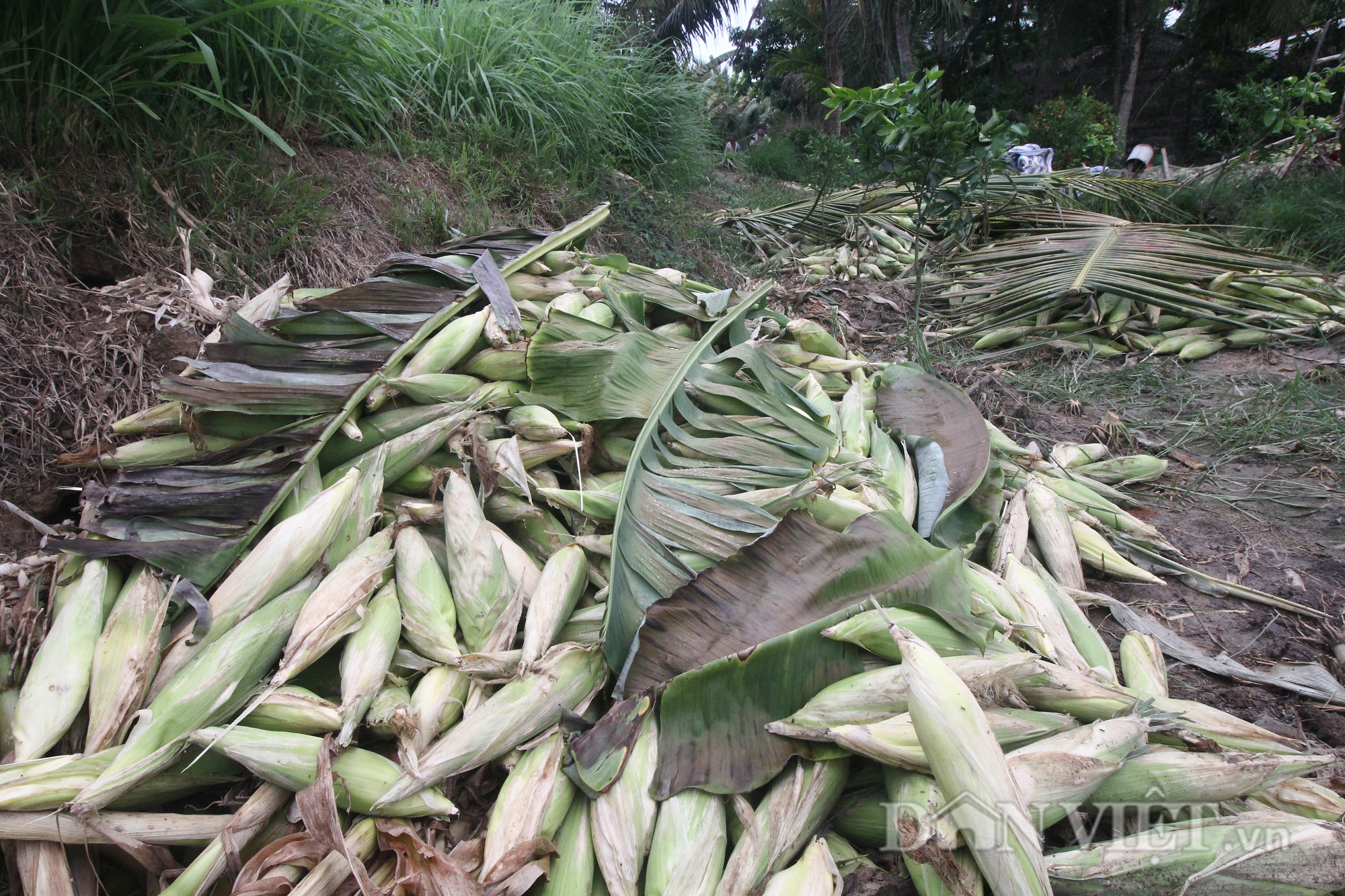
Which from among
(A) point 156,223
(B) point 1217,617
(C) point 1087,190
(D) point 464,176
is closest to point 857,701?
(B) point 1217,617

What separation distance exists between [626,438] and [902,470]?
698 millimetres

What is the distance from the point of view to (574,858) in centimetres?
86

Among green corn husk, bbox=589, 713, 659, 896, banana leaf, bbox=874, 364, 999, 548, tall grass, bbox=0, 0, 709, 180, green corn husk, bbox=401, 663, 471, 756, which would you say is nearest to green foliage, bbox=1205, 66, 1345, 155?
tall grass, bbox=0, 0, 709, 180

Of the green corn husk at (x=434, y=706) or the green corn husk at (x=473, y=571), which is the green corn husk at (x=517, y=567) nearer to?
the green corn husk at (x=473, y=571)

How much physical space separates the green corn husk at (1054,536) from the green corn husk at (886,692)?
69cm

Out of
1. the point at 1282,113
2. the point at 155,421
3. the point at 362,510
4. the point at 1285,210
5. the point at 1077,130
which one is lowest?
the point at 362,510

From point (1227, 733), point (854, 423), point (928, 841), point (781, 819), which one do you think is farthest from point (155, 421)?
point (1227, 733)

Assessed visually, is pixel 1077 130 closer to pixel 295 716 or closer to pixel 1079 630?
pixel 1079 630

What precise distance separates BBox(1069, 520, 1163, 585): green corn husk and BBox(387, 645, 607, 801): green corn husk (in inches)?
52.3

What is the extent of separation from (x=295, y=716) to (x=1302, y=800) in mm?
1302

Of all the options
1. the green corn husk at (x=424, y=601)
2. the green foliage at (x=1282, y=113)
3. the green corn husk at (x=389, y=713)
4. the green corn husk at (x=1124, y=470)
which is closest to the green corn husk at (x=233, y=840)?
the green corn husk at (x=389, y=713)

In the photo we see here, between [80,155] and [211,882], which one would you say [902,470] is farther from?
[80,155]

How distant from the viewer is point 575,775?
901 millimetres

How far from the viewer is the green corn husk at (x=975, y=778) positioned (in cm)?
71
